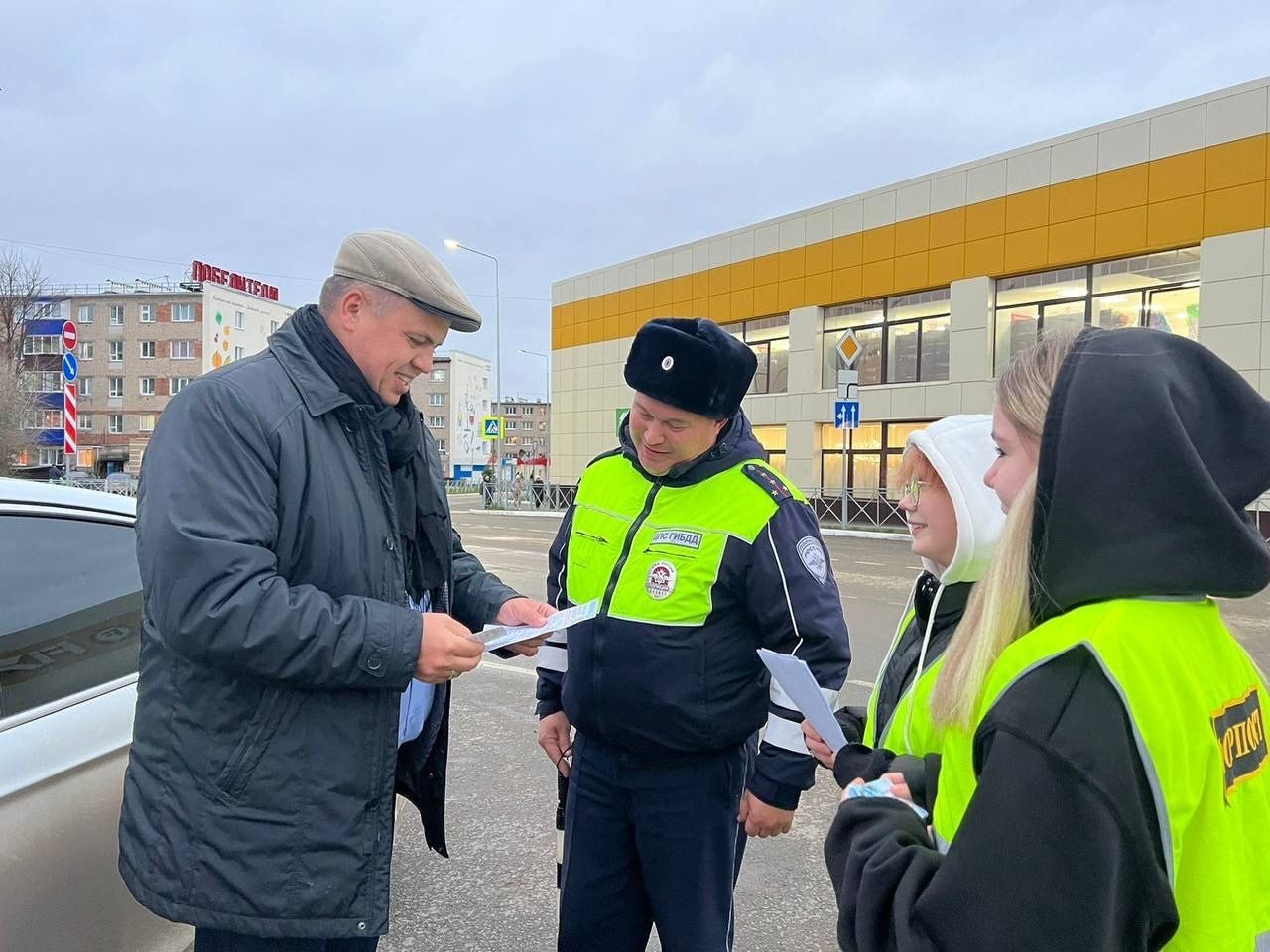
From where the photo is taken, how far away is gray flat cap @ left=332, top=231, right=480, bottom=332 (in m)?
1.85

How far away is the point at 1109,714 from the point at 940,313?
71.2 feet

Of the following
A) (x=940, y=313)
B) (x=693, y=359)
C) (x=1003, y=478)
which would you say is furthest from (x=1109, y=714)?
(x=940, y=313)

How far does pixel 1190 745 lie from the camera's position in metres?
0.91

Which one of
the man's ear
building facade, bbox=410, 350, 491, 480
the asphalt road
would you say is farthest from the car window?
building facade, bbox=410, 350, 491, 480

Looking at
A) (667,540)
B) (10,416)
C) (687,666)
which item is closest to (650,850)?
(687,666)

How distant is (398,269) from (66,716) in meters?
1.36

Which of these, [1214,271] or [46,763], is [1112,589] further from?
[1214,271]

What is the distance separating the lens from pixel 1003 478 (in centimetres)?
125

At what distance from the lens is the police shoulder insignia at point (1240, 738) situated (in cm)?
97

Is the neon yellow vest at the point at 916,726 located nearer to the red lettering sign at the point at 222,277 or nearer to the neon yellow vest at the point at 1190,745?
the neon yellow vest at the point at 1190,745

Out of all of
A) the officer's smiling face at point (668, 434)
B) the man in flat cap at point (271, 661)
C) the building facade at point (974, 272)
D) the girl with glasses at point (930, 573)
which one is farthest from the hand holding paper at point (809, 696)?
the building facade at point (974, 272)

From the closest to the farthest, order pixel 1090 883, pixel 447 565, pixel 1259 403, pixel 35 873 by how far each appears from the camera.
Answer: pixel 1090 883, pixel 1259 403, pixel 35 873, pixel 447 565

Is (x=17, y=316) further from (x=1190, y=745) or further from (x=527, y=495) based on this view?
(x=1190, y=745)

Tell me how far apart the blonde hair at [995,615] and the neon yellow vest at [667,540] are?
1030mm
